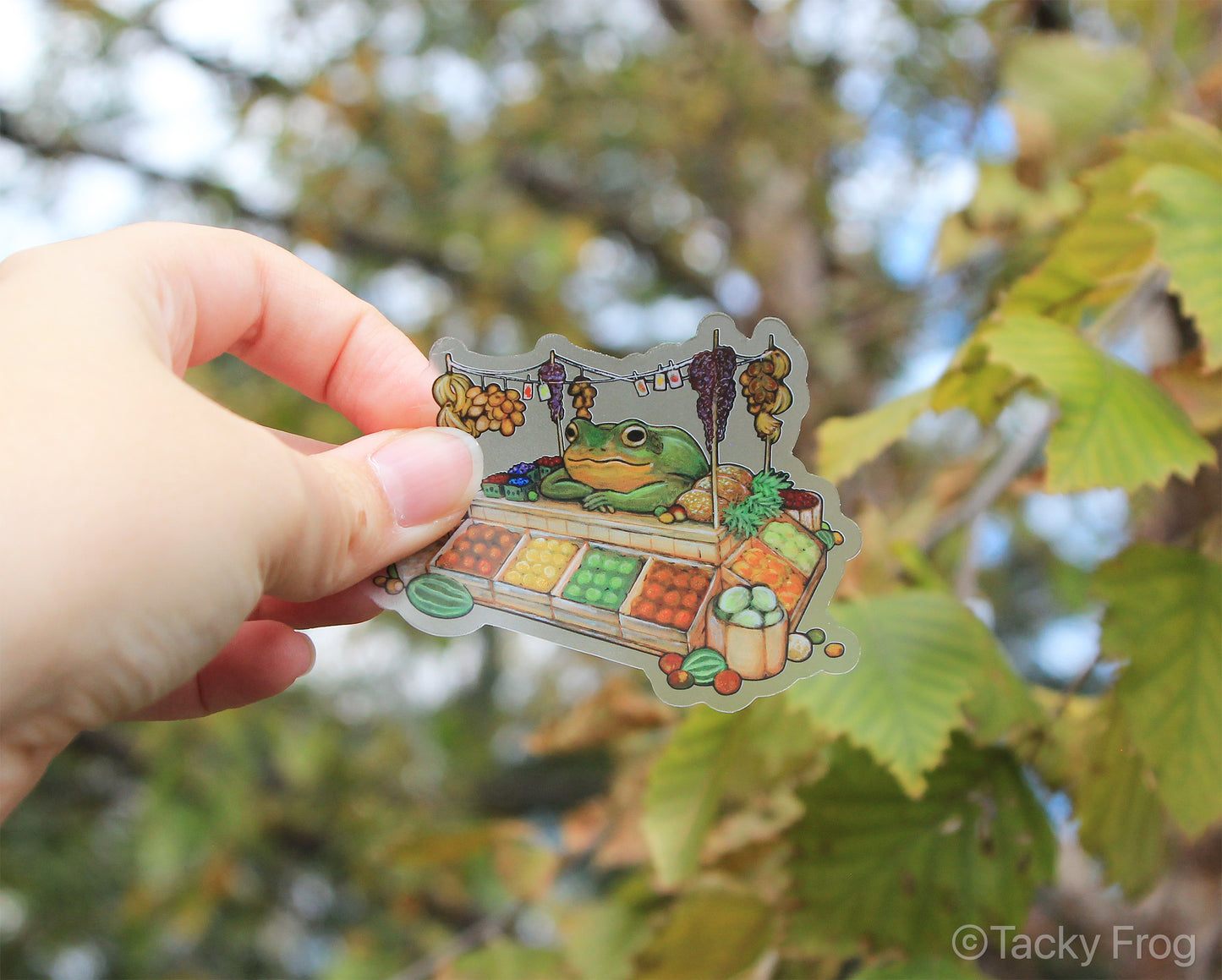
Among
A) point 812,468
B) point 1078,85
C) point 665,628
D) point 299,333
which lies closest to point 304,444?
point 299,333

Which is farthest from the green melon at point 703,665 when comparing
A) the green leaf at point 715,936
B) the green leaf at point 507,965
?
the green leaf at point 507,965

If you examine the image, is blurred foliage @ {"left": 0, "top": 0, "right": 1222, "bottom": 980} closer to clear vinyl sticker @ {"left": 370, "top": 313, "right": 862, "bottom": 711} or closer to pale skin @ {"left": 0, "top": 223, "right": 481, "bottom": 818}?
clear vinyl sticker @ {"left": 370, "top": 313, "right": 862, "bottom": 711}

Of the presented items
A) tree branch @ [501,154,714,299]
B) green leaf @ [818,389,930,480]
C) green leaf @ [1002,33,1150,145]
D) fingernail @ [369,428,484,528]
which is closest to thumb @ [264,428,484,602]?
fingernail @ [369,428,484,528]

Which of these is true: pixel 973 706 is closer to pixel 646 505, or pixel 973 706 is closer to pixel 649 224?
pixel 646 505

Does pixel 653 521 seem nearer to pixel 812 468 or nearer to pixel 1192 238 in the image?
pixel 1192 238

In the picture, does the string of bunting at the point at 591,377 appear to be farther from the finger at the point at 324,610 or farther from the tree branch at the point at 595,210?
the tree branch at the point at 595,210

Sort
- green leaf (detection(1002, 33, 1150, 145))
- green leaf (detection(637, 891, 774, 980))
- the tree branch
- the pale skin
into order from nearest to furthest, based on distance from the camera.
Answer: the pale skin, green leaf (detection(637, 891, 774, 980)), green leaf (detection(1002, 33, 1150, 145)), the tree branch
